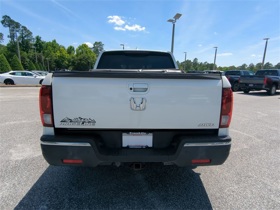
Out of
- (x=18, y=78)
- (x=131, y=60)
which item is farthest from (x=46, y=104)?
(x=18, y=78)

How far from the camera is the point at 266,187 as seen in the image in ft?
9.36

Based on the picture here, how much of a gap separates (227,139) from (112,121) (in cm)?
136

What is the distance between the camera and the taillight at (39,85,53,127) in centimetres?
213

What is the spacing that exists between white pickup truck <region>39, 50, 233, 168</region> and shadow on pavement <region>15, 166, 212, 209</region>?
0.58 meters

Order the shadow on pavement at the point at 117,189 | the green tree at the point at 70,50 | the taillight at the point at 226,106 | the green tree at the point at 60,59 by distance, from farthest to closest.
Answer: the green tree at the point at 70,50
the green tree at the point at 60,59
the shadow on pavement at the point at 117,189
the taillight at the point at 226,106

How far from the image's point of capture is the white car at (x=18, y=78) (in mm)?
18703

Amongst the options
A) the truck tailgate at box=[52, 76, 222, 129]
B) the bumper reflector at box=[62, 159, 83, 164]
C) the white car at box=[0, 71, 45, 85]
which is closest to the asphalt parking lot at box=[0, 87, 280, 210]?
the bumper reflector at box=[62, 159, 83, 164]

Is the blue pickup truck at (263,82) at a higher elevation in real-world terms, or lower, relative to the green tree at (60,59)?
lower

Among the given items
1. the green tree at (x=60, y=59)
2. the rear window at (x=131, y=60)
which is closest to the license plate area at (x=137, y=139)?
the rear window at (x=131, y=60)

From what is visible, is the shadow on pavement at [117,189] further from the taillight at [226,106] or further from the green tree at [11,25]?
the green tree at [11,25]

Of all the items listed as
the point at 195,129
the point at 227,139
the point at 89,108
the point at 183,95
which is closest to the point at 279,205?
the point at 227,139

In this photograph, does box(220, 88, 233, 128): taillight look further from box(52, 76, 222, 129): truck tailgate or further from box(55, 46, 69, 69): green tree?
box(55, 46, 69, 69): green tree

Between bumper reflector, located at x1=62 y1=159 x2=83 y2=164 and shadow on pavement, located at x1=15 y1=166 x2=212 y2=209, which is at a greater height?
bumper reflector, located at x1=62 y1=159 x2=83 y2=164

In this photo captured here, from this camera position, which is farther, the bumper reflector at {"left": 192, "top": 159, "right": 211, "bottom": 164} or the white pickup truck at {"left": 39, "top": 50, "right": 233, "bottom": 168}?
the bumper reflector at {"left": 192, "top": 159, "right": 211, "bottom": 164}
